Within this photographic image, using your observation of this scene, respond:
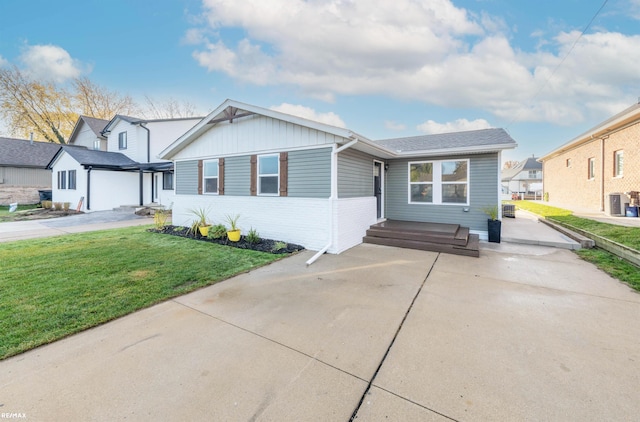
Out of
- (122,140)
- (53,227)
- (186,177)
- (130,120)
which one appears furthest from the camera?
(122,140)

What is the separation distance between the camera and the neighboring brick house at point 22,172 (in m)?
18.5

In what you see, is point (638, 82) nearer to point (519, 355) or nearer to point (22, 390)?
point (519, 355)

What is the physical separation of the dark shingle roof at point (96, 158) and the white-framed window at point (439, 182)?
620 inches

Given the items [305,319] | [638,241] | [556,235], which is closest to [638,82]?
[556,235]

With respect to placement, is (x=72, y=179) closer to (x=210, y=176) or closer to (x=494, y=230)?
(x=210, y=176)

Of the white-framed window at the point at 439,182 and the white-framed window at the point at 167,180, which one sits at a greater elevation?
the white-framed window at the point at 167,180

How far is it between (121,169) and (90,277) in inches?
559

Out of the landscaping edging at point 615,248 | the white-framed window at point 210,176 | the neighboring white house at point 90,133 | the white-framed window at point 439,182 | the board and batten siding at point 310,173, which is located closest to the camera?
the landscaping edging at point 615,248

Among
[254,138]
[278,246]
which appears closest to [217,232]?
[278,246]

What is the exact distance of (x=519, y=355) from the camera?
95.3 inches

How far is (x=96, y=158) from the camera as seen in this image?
15.5m

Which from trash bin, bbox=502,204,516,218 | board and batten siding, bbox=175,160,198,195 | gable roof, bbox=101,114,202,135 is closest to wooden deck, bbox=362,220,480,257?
trash bin, bbox=502,204,516,218

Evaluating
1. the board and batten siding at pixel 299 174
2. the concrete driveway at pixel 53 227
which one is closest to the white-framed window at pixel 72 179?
the concrete driveway at pixel 53 227

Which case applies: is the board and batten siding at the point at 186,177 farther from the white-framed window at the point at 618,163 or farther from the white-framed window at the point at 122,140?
the white-framed window at the point at 618,163
